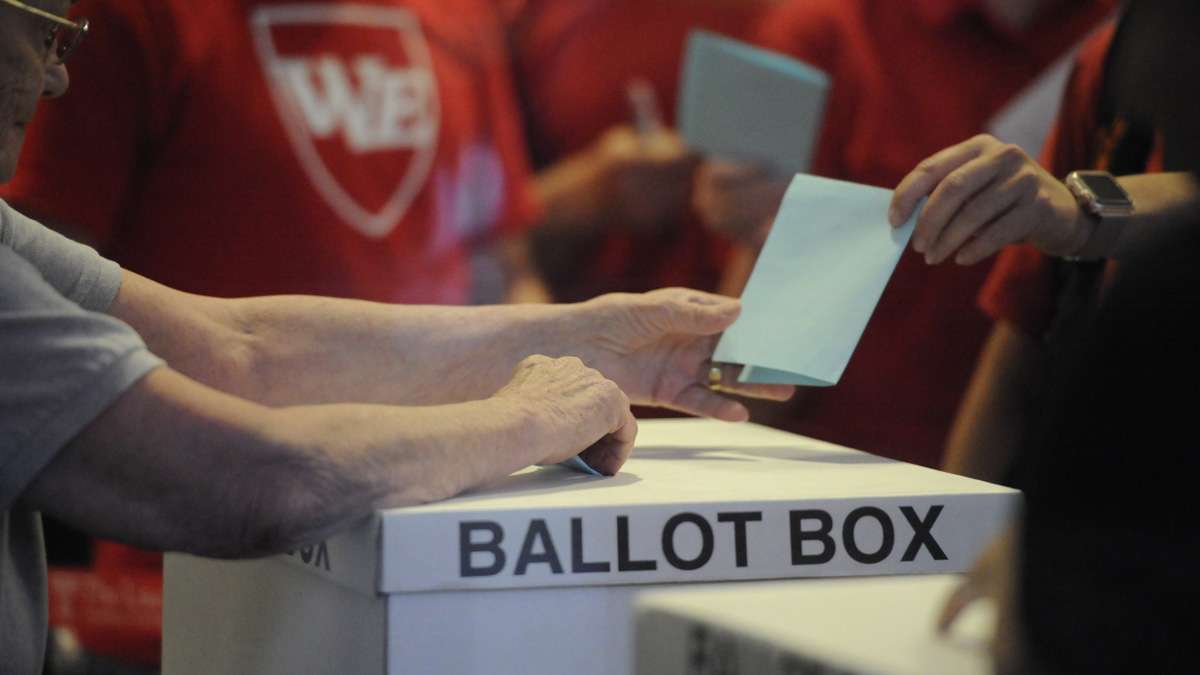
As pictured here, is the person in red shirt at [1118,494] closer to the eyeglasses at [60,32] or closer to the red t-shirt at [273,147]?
the eyeglasses at [60,32]

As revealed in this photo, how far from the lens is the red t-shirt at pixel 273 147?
1907 millimetres

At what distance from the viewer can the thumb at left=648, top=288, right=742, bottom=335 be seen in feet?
4.57

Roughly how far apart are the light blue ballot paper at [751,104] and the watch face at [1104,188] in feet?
2.01

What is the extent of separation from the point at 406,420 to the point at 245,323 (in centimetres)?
46

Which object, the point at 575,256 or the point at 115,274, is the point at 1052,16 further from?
the point at 115,274

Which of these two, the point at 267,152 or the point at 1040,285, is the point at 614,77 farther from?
the point at 1040,285

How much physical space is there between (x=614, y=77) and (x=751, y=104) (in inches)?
35.7

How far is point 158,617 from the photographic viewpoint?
2.06 metres

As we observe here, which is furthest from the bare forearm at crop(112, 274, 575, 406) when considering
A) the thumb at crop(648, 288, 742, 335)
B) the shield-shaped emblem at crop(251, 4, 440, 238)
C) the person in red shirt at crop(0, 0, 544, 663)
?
the shield-shaped emblem at crop(251, 4, 440, 238)

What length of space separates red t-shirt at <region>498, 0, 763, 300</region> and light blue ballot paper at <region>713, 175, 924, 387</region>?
147 cm

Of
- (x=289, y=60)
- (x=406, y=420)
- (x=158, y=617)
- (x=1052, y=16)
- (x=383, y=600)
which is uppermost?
(x=1052, y=16)

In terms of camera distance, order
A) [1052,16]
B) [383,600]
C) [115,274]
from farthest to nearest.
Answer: [1052,16] < [115,274] < [383,600]

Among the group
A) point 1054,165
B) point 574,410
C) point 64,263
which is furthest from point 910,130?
point 64,263

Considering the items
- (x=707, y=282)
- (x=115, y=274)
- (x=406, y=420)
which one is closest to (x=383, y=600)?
(x=406, y=420)
